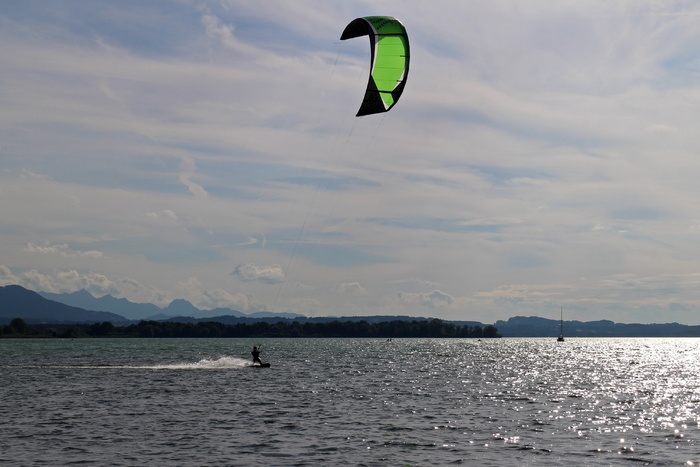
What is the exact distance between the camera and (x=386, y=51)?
3500 centimetres

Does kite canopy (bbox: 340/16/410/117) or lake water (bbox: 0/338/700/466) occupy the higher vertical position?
kite canopy (bbox: 340/16/410/117)

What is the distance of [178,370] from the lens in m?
71.8

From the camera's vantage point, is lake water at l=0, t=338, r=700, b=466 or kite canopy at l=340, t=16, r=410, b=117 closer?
lake water at l=0, t=338, r=700, b=466

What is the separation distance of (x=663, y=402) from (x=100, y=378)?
43.9 meters

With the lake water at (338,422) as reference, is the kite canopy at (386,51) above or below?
above

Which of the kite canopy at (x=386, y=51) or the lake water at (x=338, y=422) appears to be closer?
the lake water at (x=338, y=422)

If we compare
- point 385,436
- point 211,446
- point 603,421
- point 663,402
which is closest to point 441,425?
point 385,436

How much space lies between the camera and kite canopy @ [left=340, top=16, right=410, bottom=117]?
113ft

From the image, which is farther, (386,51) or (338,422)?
(338,422)

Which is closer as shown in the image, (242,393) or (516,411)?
(516,411)

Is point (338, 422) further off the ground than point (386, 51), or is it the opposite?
point (386, 51)

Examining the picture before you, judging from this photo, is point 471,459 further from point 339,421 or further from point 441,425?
point 339,421

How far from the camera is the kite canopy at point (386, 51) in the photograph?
34.3 metres

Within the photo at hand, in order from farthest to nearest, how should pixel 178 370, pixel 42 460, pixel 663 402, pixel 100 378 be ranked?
pixel 178 370, pixel 100 378, pixel 663 402, pixel 42 460
